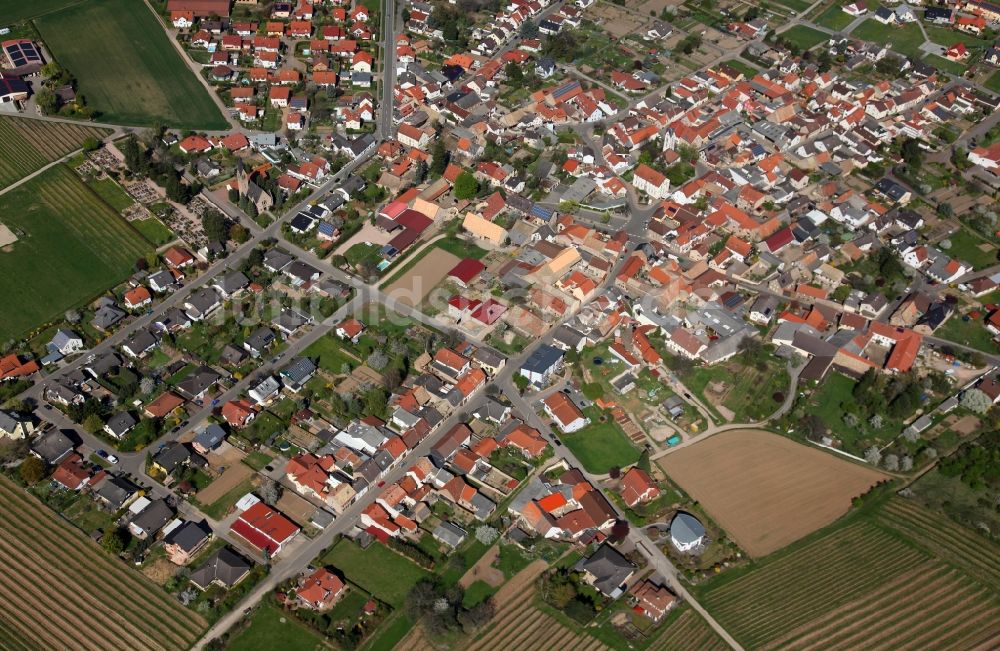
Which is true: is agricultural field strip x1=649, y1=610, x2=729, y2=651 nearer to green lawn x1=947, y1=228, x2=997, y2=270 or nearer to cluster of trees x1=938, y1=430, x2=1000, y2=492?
cluster of trees x1=938, y1=430, x2=1000, y2=492

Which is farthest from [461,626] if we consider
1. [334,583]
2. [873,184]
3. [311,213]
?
[873,184]

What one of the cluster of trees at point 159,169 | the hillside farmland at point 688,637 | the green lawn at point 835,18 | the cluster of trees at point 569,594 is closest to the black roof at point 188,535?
the cluster of trees at point 569,594

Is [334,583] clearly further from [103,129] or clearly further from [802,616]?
[103,129]

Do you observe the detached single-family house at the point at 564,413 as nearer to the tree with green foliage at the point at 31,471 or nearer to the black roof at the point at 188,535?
the black roof at the point at 188,535

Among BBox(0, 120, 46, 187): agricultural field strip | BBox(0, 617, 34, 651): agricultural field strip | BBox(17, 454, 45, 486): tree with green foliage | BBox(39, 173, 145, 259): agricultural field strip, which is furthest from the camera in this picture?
BBox(0, 120, 46, 187): agricultural field strip

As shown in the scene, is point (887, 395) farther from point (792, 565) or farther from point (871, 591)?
point (792, 565)

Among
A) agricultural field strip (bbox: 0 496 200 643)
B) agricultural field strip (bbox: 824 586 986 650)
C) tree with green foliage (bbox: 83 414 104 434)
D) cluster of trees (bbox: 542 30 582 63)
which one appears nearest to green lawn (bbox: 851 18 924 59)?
cluster of trees (bbox: 542 30 582 63)
